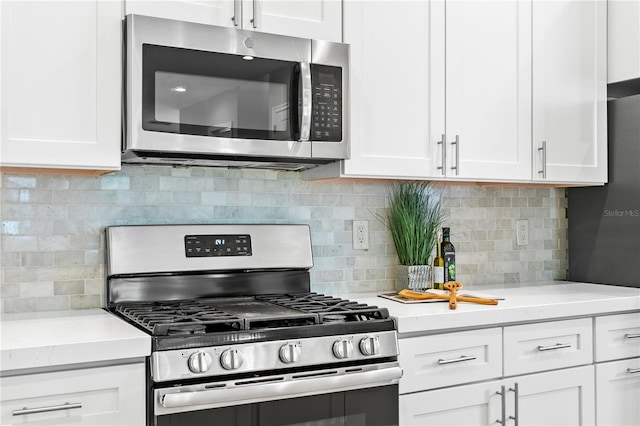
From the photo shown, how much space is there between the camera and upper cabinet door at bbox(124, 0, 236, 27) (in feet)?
6.61

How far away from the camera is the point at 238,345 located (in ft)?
5.86

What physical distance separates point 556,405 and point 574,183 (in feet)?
3.15

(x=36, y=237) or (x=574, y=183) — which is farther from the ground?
(x=574, y=183)

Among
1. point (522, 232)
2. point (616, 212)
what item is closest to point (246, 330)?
point (522, 232)

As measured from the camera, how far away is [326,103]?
88.7 inches

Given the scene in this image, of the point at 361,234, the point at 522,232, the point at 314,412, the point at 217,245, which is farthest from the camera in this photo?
the point at 522,232

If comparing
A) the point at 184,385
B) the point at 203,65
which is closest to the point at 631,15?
the point at 203,65

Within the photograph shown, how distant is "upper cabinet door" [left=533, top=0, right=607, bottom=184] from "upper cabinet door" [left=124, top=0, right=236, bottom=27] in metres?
1.29

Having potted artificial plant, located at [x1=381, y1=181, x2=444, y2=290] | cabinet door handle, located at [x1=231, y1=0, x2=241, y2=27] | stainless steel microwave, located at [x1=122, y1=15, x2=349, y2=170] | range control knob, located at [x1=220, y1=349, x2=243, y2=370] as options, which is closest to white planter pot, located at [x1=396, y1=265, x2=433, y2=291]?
potted artificial plant, located at [x1=381, y1=181, x2=444, y2=290]

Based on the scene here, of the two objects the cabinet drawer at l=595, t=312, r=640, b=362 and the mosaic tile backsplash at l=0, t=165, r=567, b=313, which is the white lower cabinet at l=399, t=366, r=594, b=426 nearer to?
the cabinet drawer at l=595, t=312, r=640, b=362

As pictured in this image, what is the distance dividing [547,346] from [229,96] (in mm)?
1407

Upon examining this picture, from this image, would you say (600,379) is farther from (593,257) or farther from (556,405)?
(593,257)

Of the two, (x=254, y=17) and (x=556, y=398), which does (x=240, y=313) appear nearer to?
(x=254, y=17)

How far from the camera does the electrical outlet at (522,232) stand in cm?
310
